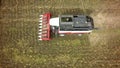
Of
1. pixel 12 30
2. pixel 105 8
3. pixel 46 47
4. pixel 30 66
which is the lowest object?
pixel 30 66

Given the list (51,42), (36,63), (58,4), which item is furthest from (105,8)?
(36,63)

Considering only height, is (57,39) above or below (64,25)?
below

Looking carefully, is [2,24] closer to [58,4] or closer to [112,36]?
[58,4]

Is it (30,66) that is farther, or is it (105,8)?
(105,8)
